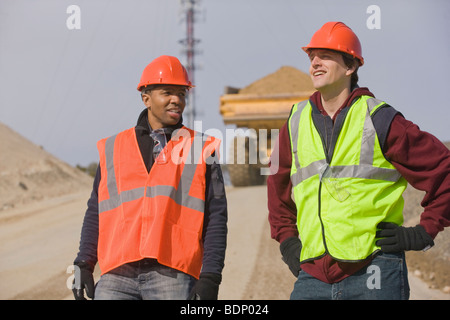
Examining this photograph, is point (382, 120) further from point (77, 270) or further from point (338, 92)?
point (77, 270)

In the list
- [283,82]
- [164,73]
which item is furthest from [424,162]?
[283,82]

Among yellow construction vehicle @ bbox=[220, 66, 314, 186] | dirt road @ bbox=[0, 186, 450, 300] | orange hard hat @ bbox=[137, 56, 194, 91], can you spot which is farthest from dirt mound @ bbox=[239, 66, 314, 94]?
orange hard hat @ bbox=[137, 56, 194, 91]

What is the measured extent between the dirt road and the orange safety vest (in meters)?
5.03

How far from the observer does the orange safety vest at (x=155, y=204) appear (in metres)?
3.15

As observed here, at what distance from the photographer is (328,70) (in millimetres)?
3262

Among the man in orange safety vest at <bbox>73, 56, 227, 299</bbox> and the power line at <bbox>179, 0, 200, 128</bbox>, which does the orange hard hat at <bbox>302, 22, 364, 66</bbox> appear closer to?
the man in orange safety vest at <bbox>73, 56, 227, 299</bbox>

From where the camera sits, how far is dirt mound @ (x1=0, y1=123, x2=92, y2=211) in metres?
20.3

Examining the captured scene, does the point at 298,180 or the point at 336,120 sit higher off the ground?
the point at 336,120

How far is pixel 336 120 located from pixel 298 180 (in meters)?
0.38

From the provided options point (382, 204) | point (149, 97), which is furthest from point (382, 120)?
point (149, 97)

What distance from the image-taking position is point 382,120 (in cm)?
307

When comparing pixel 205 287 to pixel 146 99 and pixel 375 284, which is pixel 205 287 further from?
pixel 146 99

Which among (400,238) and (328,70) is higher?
(328,70)

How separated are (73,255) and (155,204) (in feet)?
27.7
